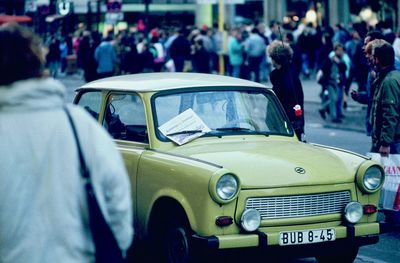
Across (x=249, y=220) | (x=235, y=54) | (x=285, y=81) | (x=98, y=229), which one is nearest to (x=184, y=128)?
(x=249, y=220)

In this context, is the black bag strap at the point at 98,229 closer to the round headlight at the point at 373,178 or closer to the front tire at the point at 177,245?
the front tire at the point at 177,245

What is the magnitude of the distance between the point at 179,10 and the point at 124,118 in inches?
2166

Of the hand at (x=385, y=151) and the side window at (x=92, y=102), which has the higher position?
the side window at (x=92, y=102)

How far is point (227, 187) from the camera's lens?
690 centimetres

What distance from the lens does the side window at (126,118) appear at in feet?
26.6

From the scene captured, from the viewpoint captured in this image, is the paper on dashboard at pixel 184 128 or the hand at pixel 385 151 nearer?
the paper on dashboard at pixel 184 128

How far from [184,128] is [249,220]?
132 centimetres

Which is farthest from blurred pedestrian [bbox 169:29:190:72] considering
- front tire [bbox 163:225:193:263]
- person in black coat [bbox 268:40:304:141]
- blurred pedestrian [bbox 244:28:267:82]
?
front tire [bbox 163:225:193:263]

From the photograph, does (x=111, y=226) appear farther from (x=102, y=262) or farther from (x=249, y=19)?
(x=249, y=19)

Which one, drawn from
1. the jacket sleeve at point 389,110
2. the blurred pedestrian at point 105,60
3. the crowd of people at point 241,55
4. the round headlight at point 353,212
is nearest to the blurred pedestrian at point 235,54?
the crowd of people at point 241,55

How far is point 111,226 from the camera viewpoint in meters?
3.78

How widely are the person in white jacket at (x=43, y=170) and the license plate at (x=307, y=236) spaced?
3.36 meters

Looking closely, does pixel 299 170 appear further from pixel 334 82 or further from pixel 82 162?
pixel 334 82

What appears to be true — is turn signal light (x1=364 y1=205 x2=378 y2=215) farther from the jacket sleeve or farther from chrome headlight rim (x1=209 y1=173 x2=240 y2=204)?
the jacket sleeve
